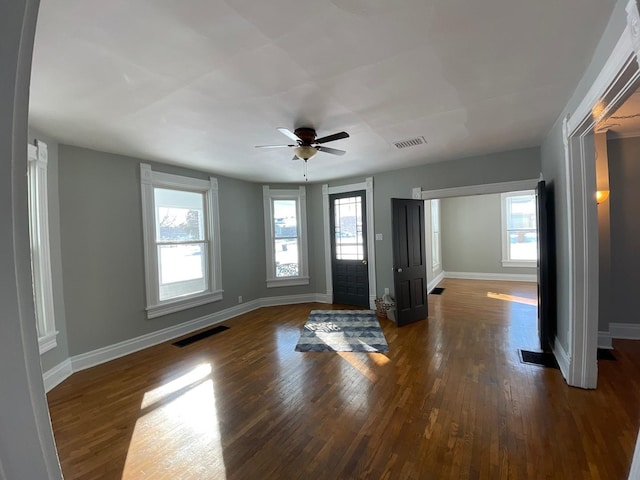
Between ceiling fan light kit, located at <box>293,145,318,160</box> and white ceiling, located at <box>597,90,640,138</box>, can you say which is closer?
white ceiling, located at <box>597,90,640,138</box>

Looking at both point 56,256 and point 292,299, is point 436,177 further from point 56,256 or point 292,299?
point 56,256

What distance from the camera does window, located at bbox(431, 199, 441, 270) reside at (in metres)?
7.40

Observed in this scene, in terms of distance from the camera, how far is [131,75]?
1910 mm

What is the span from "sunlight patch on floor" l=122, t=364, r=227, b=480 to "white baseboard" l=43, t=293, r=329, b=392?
119 cm

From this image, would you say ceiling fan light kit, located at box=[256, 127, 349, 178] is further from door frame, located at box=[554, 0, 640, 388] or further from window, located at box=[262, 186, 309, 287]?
window, located at box=[262, 186, 309, 287]

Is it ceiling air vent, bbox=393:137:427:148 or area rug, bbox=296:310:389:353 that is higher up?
ceiling air vent, bbox=393:137:427:148

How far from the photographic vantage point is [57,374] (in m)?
2.99

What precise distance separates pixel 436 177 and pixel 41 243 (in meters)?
5.19

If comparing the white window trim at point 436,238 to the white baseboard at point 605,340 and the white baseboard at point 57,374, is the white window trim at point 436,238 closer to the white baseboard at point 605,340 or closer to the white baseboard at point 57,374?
the white baseboard at point 605,340

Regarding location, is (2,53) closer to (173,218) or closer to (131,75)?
(131,75)

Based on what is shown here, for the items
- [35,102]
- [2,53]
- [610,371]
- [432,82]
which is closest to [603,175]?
[610,371]

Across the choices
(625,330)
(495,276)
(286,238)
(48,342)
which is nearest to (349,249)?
(286,238)

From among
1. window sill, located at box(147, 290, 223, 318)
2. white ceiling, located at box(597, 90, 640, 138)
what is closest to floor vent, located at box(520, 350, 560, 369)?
white ceiling, located at box(597, 90, 640, 138)

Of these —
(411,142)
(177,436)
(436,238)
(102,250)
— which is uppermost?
(411,142)
